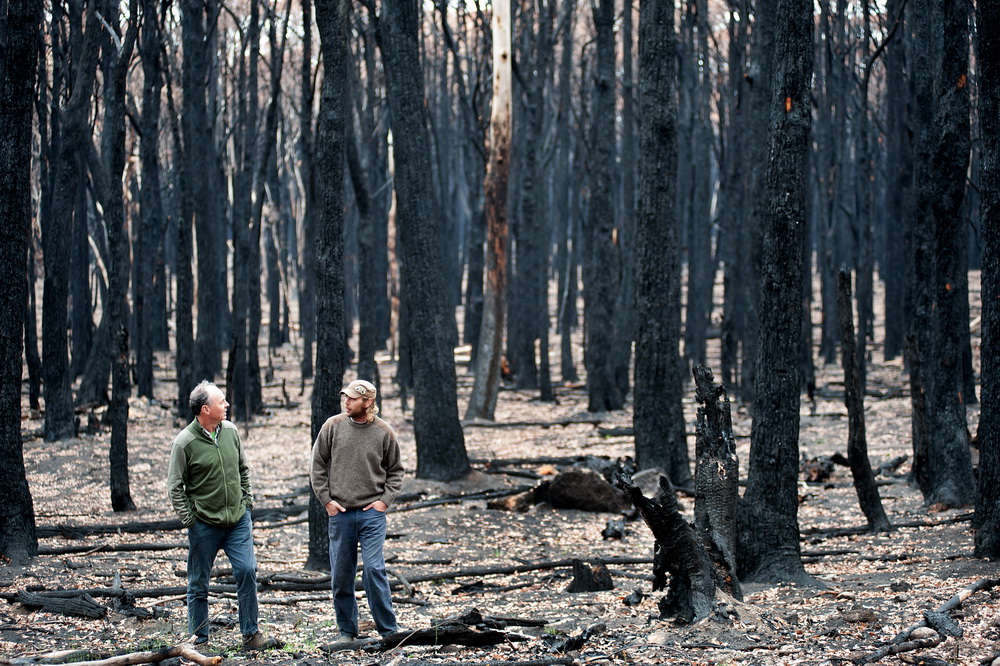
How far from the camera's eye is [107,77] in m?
16.6

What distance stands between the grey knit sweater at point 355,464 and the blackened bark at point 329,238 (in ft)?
6.87

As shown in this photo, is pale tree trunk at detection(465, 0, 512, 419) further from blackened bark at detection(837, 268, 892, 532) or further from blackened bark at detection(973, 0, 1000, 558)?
blackened bark at detection(973, 0, 1000, 558)

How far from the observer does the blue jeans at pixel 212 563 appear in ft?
19.6

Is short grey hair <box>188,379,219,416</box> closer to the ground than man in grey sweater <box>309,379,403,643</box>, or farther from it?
farther from it

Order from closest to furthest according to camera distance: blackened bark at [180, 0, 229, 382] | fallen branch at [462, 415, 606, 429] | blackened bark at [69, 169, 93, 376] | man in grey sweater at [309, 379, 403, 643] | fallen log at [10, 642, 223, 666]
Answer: fallen log at [10, 642, 223, 666] < man in grey sweater at [309, 379, 403, 643] < fallen branch at [462, 415, 606, 429] < blackened bark at [180, 0, 229, 382] < blackened bark at [69, 169, 93, 376]

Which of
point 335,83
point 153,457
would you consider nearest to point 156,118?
point 153,457

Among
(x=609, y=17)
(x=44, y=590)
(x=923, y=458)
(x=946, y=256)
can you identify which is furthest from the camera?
(x=609, y=17)

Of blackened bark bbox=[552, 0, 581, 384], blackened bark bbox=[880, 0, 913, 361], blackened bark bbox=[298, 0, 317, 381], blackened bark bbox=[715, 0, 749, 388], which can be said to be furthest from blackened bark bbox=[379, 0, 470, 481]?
blackened bark bbox=[552, 0, 581, 384]

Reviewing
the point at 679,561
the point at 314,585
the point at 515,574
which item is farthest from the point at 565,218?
the point at 679,561

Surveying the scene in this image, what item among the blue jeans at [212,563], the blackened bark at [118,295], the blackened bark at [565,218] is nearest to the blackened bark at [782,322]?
the blue jeans at [212,563]

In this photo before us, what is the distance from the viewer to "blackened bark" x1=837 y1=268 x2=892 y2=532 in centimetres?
877

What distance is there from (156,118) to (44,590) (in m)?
12.2

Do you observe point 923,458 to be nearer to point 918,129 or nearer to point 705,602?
point 918,129

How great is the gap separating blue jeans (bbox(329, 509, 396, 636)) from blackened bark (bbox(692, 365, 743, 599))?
7.09 ft
